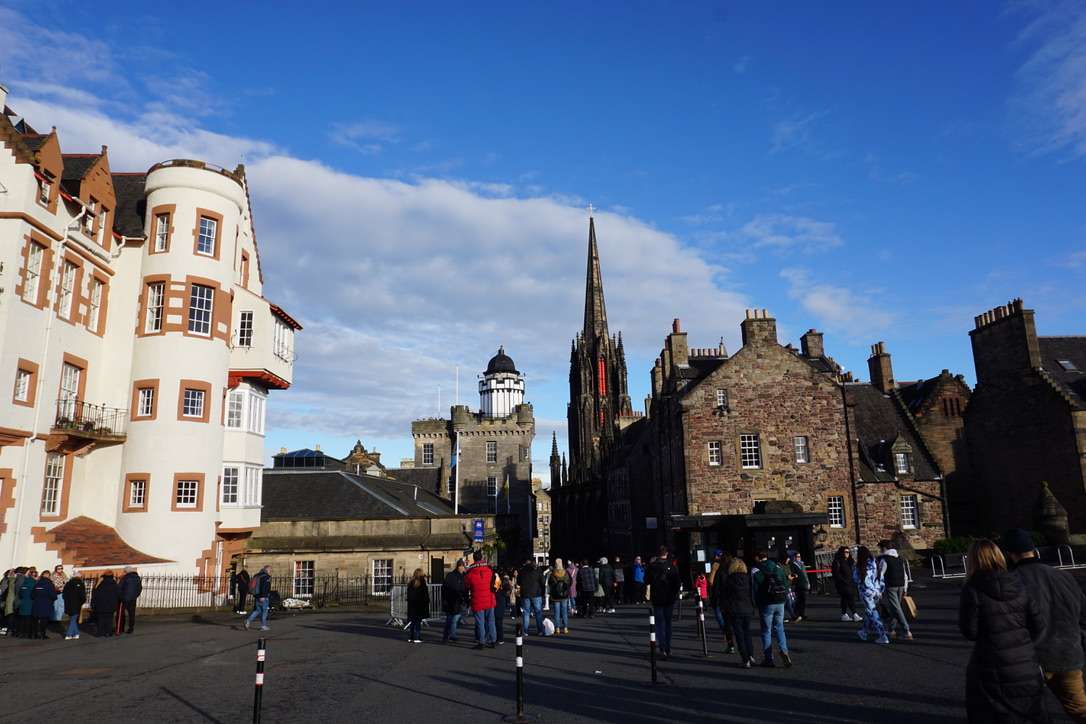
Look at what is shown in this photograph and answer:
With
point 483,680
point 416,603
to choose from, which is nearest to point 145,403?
point 416,603

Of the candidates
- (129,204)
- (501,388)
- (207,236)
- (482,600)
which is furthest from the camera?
(501,388)

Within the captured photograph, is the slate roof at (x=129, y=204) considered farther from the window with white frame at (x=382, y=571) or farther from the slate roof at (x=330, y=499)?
the window with white frame at (x=382, y=571)

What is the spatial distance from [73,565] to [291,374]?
461 inches

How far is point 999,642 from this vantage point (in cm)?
505

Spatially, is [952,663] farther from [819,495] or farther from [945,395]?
[945,395]

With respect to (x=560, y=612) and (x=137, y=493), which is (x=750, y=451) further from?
(x=137, y=493)

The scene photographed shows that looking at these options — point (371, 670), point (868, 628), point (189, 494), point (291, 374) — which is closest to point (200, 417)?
point (189, 494)

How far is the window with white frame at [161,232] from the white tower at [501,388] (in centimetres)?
4917

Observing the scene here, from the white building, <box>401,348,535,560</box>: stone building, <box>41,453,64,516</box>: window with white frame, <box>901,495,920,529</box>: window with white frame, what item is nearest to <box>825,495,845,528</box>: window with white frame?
<box>901,495,920,529</box>: window with white frame

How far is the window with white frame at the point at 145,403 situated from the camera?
83.1 ft

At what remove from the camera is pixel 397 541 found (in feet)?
110

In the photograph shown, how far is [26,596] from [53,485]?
25.0 feet

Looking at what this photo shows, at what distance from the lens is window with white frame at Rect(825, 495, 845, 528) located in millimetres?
32812

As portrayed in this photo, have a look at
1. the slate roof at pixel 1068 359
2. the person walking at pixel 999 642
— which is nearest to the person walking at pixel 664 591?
the person walking at pixel 999 642
